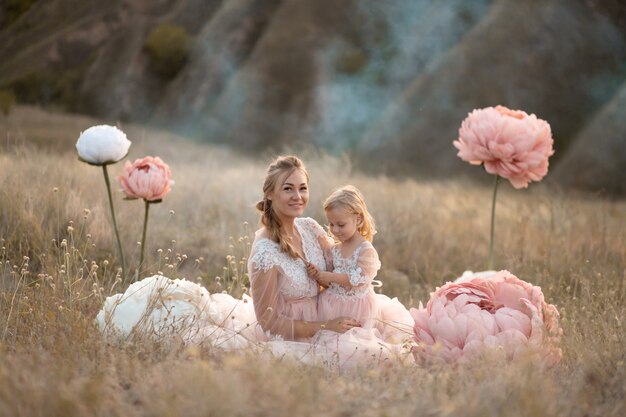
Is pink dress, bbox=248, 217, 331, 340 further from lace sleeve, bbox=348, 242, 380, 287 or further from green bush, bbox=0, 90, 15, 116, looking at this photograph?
green bush, bbox=0, 90, 15, 116

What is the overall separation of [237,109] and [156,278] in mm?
19209

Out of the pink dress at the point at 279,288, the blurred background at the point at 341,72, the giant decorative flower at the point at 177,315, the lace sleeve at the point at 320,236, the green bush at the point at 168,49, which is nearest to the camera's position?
the giant decorative flower at the point at 177,315

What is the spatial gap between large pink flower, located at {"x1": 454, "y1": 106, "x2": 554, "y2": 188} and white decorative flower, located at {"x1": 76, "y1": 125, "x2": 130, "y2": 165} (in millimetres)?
2042

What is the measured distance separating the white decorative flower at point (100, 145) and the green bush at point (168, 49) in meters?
23.2

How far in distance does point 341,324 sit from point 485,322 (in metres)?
0.88

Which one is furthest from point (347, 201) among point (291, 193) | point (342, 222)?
point (291, 193)

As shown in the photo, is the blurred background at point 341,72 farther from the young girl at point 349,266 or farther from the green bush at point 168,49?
the young girl at point 349,266

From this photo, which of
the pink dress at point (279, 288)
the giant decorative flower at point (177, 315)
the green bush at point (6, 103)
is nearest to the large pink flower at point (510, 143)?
the pink dress at point (279, 288)

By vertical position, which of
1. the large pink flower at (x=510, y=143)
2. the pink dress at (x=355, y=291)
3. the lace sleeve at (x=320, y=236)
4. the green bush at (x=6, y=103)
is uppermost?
the green bush at (x=6, y=103)

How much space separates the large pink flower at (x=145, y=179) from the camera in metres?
4.84

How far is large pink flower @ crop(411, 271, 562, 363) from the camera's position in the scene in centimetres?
375

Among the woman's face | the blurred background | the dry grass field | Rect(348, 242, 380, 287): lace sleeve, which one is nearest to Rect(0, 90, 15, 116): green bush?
the blurred background

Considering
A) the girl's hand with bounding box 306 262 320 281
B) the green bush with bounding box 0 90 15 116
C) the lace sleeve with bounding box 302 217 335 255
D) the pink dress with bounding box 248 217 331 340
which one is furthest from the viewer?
the green bush with bounding box 0 90 15 116

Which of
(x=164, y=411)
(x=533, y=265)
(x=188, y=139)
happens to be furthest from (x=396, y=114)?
(x=164, y=411)
